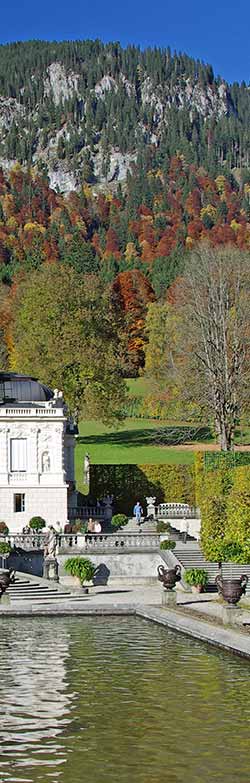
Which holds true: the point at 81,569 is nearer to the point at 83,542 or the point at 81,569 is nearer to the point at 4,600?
the point at 83,542

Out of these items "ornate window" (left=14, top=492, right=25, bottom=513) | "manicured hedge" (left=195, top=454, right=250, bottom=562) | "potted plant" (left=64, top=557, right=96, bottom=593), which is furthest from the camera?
"ornate window" (left=14, top=492, right=25, bottom=513)

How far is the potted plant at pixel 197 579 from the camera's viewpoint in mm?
47406

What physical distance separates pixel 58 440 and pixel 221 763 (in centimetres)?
4241

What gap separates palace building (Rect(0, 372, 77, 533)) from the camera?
200 ft

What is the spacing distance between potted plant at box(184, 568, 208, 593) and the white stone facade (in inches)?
557

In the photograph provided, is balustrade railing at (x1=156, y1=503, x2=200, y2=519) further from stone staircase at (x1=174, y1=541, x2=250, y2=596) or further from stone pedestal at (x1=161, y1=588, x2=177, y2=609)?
stone pedestal at (x1=161, y1=588, x2=177, y2=609)

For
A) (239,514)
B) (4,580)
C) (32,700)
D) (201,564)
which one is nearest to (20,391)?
(201,564)

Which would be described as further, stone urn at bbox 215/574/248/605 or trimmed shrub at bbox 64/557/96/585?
trimmed shrub at bbox 64/557/96/585

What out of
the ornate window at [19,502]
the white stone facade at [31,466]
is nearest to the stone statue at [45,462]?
the white stone facade at [31,466]

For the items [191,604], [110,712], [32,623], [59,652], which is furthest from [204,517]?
[110,712]

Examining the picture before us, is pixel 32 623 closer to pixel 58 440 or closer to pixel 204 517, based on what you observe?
pixel 204 517

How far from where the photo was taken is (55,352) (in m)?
88.4

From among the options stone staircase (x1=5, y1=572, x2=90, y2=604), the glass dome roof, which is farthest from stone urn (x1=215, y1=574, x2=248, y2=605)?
the glass dome roof

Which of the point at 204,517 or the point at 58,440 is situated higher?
the point at 58,440
